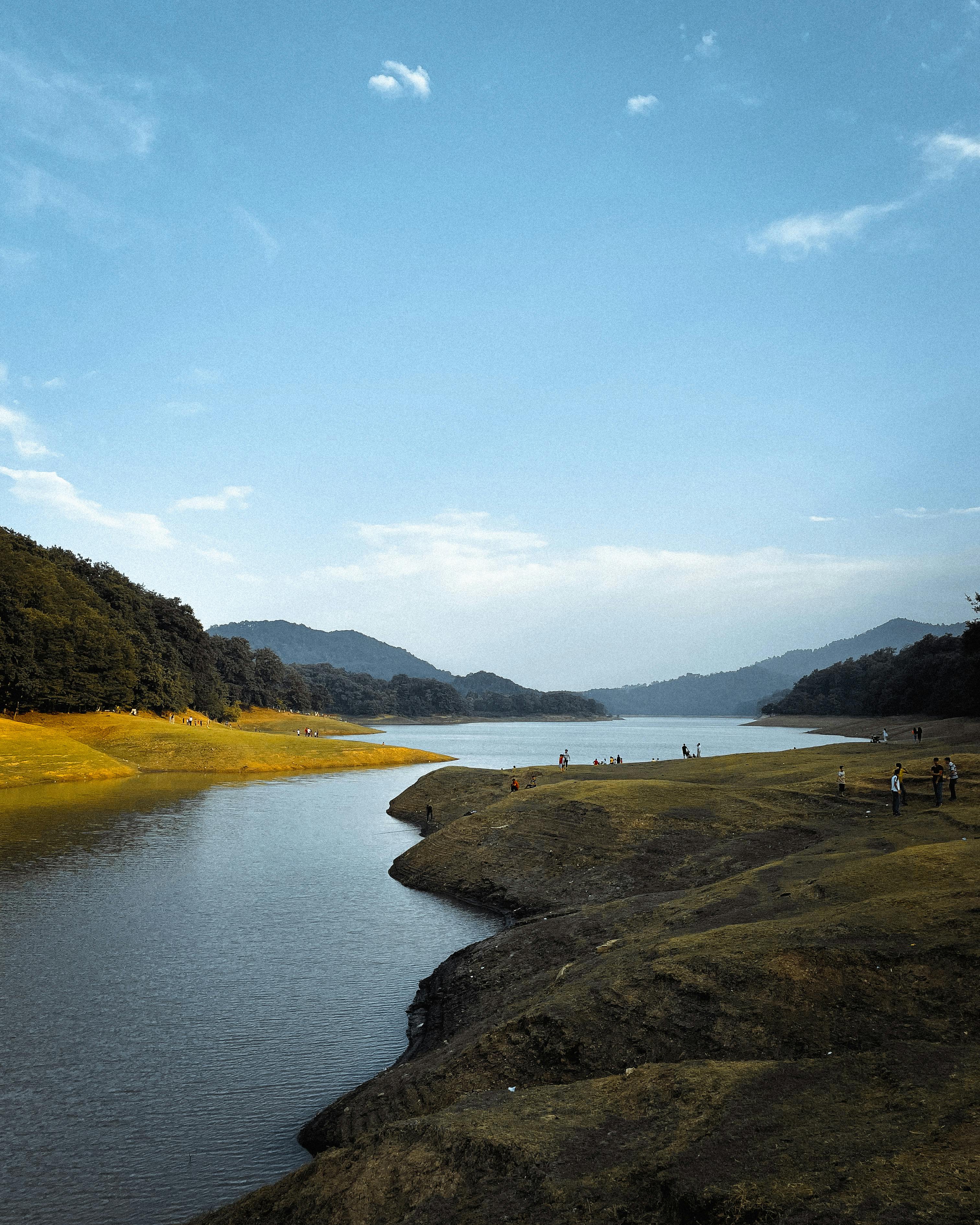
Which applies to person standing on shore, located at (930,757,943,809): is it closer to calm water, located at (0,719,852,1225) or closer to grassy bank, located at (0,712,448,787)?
calm water, located at (0,719,852,1225)

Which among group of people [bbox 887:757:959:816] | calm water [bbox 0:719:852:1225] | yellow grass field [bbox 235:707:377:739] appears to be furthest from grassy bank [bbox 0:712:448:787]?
group of people [bbox 887:757:959:816]

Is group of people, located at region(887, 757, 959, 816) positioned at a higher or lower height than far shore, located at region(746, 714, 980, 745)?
higher

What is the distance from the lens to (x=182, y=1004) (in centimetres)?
2342

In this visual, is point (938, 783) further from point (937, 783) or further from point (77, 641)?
point (77, 641)

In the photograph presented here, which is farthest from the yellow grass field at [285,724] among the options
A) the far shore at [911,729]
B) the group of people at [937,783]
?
the group of people at [937,783]

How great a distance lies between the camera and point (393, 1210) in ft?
35.9

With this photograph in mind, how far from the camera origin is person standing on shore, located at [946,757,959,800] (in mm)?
38656

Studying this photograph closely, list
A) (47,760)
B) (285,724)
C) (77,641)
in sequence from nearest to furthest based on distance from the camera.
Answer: (47,760) → (77,641) → (285,724)

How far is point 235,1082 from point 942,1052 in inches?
615

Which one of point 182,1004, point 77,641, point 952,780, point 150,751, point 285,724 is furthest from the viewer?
Answer: point 285,724

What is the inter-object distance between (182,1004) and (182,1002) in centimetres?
20

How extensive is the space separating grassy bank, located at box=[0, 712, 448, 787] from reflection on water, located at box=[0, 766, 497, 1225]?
3839 centimetres

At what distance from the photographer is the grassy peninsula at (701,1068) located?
9.70 m

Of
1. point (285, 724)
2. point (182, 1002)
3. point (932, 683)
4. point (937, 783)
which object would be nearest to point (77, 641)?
point (285, 724)
